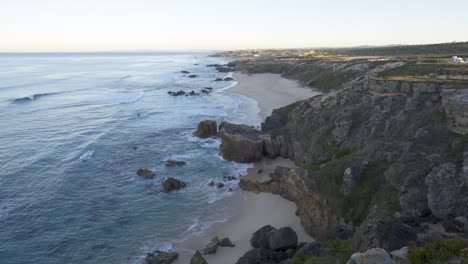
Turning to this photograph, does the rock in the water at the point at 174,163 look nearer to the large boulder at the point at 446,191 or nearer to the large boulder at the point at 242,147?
the large boulder at the point at 242,147

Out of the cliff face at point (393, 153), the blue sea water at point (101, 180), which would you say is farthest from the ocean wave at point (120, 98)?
the cliff face at point (393, 153)

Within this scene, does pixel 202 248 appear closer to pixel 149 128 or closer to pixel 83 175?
pixel 83 175

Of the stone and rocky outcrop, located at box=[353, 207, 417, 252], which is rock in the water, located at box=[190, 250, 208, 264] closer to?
rocky outcrop, located at box=[353, 207, 417, 252]

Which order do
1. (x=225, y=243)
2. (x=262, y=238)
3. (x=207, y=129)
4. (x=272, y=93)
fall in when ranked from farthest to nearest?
(x=272, y=93) < (x=207, y=129) < (x=225, y=243) < (x=262, y=238)

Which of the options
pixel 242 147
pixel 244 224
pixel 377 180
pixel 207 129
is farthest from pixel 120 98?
pixel 377 180

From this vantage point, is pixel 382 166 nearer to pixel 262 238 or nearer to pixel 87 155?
pixel 262 238

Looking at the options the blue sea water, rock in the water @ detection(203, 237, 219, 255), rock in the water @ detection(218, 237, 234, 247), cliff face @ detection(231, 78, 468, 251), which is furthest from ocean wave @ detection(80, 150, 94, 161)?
rock in the water @ detection(218, 237, 234, 247)
